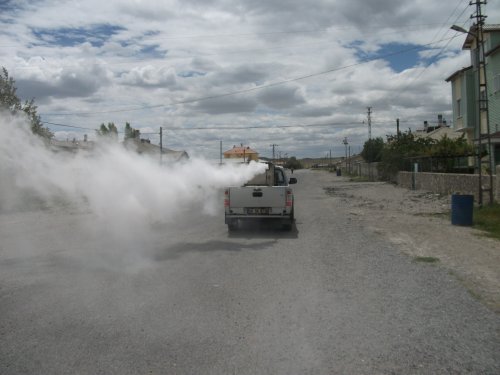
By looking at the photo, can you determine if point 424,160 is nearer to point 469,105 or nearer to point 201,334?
point 469,105

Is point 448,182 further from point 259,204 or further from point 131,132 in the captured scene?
point 131,132

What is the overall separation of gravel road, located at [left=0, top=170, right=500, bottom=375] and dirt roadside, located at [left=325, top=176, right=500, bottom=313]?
0.97ft

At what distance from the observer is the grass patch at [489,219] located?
13.5 m

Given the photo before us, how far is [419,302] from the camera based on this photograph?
639 cm

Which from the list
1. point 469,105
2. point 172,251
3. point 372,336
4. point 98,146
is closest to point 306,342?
point 372,336

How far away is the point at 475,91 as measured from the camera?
3219 centimetres

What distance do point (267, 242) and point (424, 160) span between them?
2537 centimetres

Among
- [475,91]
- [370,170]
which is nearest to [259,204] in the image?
[475,91]

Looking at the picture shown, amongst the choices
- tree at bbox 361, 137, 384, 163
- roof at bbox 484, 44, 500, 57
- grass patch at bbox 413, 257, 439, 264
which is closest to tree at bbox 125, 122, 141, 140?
roof at bbox 484, 44, 500, 57

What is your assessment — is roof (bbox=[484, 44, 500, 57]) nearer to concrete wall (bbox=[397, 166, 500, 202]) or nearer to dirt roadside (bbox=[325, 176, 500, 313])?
concrete wall (bbox=[397, 166, 500, 202])

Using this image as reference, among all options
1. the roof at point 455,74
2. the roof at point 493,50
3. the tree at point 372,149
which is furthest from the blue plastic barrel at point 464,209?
the tree at point 372,149

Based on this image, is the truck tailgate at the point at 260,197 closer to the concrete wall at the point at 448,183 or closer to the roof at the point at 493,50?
the concrete wall at the point at 448,183

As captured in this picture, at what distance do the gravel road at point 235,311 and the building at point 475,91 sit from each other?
62.2 ft

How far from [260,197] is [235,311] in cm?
789
